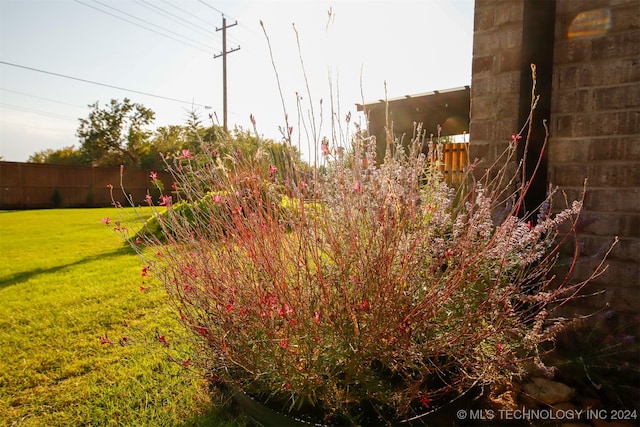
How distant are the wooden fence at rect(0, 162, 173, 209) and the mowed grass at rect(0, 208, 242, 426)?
14952 millimetres

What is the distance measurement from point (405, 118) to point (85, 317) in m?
9.92

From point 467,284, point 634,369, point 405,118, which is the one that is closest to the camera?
point 467,284

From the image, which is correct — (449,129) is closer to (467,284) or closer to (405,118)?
(405,118)

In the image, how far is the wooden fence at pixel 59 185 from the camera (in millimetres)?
18406

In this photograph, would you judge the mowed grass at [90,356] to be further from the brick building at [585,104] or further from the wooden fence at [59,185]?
the wooden fence at [59,185]

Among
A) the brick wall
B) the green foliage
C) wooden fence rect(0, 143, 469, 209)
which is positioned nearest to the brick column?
the brick wall

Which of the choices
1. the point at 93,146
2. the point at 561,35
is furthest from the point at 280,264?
the point at 93,146

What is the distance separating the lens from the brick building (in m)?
2.00

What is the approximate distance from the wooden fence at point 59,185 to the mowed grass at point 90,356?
15.0 m

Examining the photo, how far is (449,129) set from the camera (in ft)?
37.8

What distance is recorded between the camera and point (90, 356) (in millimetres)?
2502

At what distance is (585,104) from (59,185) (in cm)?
2393

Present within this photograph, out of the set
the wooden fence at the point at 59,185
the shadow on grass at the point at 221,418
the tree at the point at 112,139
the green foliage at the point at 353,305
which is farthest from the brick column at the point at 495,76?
the tree at the point at 112,139

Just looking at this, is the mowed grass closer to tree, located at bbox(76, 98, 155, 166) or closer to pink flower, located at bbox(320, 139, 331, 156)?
pink flower, located at bbox(320, 139, 331, 156)
